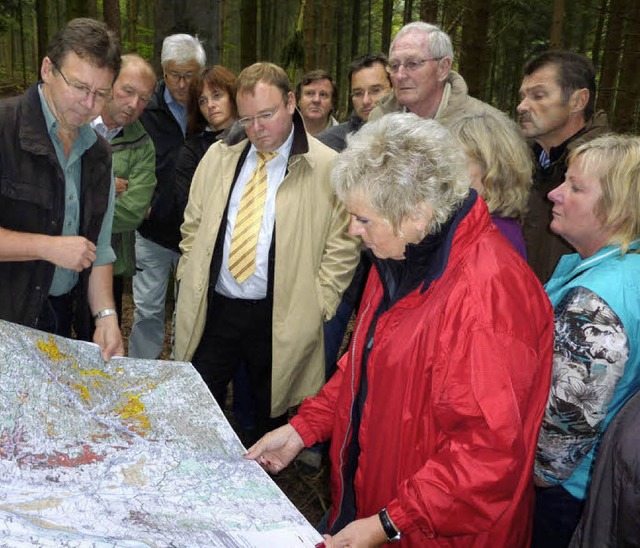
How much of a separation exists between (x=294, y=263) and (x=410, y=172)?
1.63 meters

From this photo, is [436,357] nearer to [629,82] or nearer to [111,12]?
[629,82]

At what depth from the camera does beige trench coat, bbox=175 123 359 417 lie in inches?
129

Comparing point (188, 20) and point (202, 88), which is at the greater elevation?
point (188, 20)

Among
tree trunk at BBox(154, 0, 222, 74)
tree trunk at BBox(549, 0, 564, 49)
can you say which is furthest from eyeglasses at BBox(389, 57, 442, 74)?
tree trunk at BBox(549, 0, 564, 49)

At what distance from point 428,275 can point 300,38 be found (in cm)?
1455

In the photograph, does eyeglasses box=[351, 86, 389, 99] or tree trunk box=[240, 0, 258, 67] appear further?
tree trunk box=[240, 0, 258, 67]

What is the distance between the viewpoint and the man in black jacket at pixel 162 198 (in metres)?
4.36

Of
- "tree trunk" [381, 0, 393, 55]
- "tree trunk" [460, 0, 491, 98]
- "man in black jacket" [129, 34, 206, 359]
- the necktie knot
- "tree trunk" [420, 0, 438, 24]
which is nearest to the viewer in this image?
the necktie knot

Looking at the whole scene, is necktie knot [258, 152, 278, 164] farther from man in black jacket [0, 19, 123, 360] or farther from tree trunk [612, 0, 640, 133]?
tree trunk [612, 0, 640, 133]

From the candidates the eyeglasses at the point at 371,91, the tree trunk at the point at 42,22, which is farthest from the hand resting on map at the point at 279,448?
the tree trunk at the point at 42,22

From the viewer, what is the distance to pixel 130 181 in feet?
12.9

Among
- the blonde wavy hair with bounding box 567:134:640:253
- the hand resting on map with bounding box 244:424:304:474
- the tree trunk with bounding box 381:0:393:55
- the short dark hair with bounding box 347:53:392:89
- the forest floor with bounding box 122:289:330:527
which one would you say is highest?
the tree trunk with bounding box 381:0:393:55

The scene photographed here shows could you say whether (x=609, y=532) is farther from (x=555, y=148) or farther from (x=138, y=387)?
(x=555, y=148)

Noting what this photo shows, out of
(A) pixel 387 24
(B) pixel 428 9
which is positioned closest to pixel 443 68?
(B) pixel 428 9
